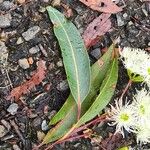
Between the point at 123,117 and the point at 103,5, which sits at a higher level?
the point at 103,5

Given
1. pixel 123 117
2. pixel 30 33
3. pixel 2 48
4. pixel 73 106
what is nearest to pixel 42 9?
pixel 30 33

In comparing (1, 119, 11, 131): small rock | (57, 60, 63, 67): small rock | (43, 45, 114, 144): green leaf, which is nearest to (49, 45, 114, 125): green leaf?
(43, 45, 114, 144): green leaf

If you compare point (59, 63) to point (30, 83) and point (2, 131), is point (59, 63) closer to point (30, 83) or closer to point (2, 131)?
point (30, 83)

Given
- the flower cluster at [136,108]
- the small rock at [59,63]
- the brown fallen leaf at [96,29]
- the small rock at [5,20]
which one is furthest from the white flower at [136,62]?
the small rock at [5,20]

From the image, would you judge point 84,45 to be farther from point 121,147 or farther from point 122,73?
point 121,147

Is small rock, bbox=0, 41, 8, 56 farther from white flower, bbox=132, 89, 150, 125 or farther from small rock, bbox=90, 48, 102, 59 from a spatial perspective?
white flower, bbox=132, 89, 150, 125

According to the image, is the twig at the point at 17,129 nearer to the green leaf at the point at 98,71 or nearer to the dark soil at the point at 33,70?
the dark soil at the point at 33,70
